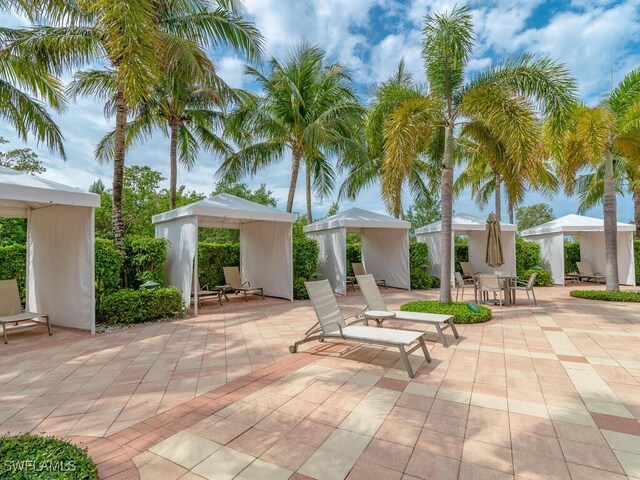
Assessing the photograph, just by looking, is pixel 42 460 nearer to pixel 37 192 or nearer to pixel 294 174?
pixel 37 192

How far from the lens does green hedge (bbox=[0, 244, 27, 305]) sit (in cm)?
803

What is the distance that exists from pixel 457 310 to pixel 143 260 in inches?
317

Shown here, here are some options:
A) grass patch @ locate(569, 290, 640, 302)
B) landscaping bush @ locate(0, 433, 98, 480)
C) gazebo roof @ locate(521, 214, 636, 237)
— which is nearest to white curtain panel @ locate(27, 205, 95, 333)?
landscaping bush @ locate(0, 433, 98, 480)

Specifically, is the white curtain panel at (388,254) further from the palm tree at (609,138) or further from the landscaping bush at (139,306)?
the landscaping bush at (139,306)

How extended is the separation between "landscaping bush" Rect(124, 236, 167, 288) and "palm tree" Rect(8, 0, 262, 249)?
38 centimetres

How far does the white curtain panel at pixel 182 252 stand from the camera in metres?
9.20

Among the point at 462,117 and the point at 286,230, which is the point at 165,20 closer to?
the point at 286,230

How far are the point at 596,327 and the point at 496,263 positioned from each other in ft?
12.2

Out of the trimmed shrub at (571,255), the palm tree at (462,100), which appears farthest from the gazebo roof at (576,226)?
the palm tree at (462,100)

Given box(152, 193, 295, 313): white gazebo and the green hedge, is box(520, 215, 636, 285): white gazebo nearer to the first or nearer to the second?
box(152, 193, 295, 313): white gazebo

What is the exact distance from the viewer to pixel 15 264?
8.18 metres

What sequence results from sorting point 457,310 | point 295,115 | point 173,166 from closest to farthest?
point 457,310 → point 173,166 → point 295,115

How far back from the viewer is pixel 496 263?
10.5 metres

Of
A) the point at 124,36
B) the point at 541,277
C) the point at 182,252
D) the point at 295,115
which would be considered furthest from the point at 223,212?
the point at 541,277
